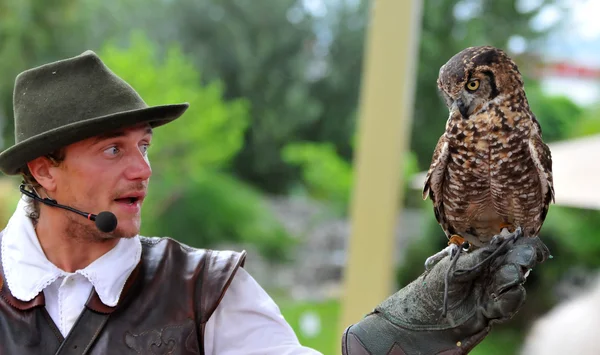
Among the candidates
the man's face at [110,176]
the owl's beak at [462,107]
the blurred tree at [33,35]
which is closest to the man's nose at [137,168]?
the man's face at [110,176]

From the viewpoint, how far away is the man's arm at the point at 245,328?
1.26 meters

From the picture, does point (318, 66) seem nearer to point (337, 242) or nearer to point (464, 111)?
point (337, 242)

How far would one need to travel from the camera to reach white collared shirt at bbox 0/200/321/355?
122 cm

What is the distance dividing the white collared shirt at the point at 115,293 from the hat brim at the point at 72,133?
0.16m

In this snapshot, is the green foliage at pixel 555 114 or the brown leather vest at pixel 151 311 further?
the green foliage at pixel 555 114

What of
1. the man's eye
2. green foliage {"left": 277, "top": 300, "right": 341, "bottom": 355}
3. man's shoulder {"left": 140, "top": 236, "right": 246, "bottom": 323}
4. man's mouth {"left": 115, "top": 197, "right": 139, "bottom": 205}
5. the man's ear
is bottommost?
green foliage {"left": 277, "top": 300, "right": 341, "bottom": 355}

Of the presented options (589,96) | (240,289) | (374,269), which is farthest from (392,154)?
(240,289)

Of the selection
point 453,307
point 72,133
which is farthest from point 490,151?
point 72,133

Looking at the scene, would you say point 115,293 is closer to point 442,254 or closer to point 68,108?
point 68,108

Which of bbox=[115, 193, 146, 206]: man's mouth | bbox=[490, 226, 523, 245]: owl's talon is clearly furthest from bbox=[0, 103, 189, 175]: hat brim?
bbox=[490, 226, 523, 245]: owl's talon

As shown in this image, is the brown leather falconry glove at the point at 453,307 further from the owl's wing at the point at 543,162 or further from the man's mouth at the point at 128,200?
the man's mouth at the point at 128,200

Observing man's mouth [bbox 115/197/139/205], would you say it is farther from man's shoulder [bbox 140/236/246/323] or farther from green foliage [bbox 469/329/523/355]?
green foliage [bbox 469/329/523/355]

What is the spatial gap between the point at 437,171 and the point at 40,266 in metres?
0.73

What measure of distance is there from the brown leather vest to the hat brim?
236 millimetres
